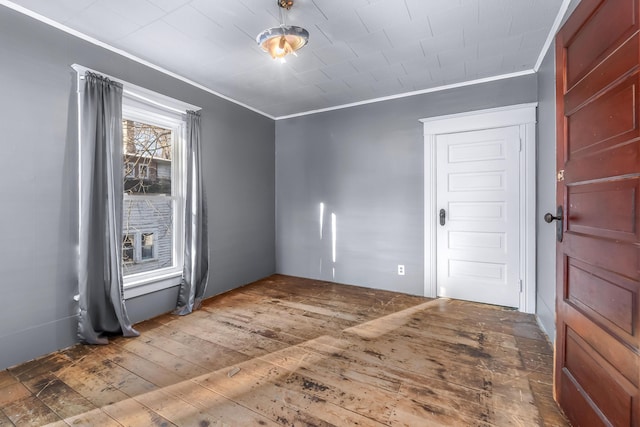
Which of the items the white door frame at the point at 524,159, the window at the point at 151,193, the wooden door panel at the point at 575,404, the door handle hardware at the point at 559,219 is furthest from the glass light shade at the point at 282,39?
the wooden door panel at the point at 575,404

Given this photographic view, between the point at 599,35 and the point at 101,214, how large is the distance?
332 cm

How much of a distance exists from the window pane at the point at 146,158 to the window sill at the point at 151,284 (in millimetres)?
865

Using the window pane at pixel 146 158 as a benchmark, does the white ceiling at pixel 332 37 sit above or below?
above

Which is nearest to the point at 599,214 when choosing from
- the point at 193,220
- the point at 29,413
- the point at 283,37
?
the point at 283,37

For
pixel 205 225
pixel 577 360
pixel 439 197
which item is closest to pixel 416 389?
pixel 577 360

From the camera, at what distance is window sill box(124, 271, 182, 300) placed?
2.57 metres

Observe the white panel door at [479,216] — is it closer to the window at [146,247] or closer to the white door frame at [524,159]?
the white door frame at [524,159]

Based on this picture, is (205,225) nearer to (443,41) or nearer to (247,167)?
(247,167)

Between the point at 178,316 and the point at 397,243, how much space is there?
8.57ft

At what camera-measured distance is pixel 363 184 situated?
3.76 meters

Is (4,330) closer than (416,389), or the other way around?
(416,389)

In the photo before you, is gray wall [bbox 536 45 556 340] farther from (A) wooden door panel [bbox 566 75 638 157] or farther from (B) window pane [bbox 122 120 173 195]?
(B) window pane [bbox 122 120 173 195]

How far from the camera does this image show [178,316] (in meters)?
2.82

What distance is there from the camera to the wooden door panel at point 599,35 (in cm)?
106
